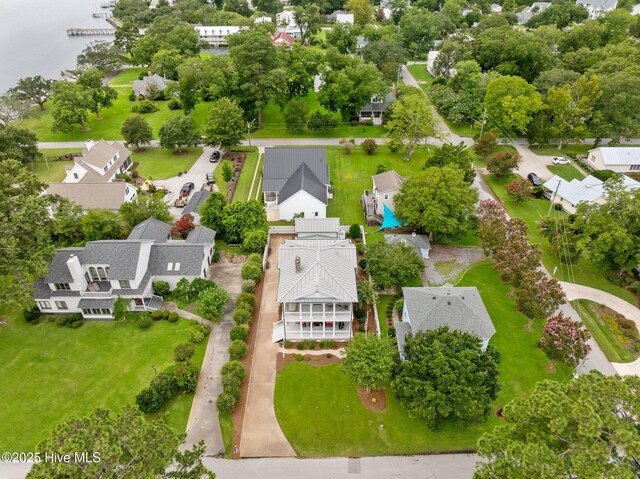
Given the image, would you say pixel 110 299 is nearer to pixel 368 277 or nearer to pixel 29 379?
pixel 29 379

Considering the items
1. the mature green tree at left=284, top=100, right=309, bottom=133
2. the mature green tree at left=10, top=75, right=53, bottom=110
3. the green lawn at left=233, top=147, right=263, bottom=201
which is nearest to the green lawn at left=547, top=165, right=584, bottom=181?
the mature green tree at left=284, top=100, right=309, bottom=133

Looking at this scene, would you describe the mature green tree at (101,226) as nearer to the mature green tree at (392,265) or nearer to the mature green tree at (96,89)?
the mature green tree at (392,265)

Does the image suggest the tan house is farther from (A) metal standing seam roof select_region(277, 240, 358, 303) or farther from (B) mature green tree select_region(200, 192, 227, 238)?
(B) mature green tree select_region(200, 192, 227, 238)

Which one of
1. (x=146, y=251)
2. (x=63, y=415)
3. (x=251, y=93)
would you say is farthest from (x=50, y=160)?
(x=63, y=415)

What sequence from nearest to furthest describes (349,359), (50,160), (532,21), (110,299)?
(349,359), (110,299), (50,160), (532,21)

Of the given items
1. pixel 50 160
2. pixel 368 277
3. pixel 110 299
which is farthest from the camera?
pixel 50 160

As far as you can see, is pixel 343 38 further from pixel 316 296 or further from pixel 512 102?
pixel 316 296
